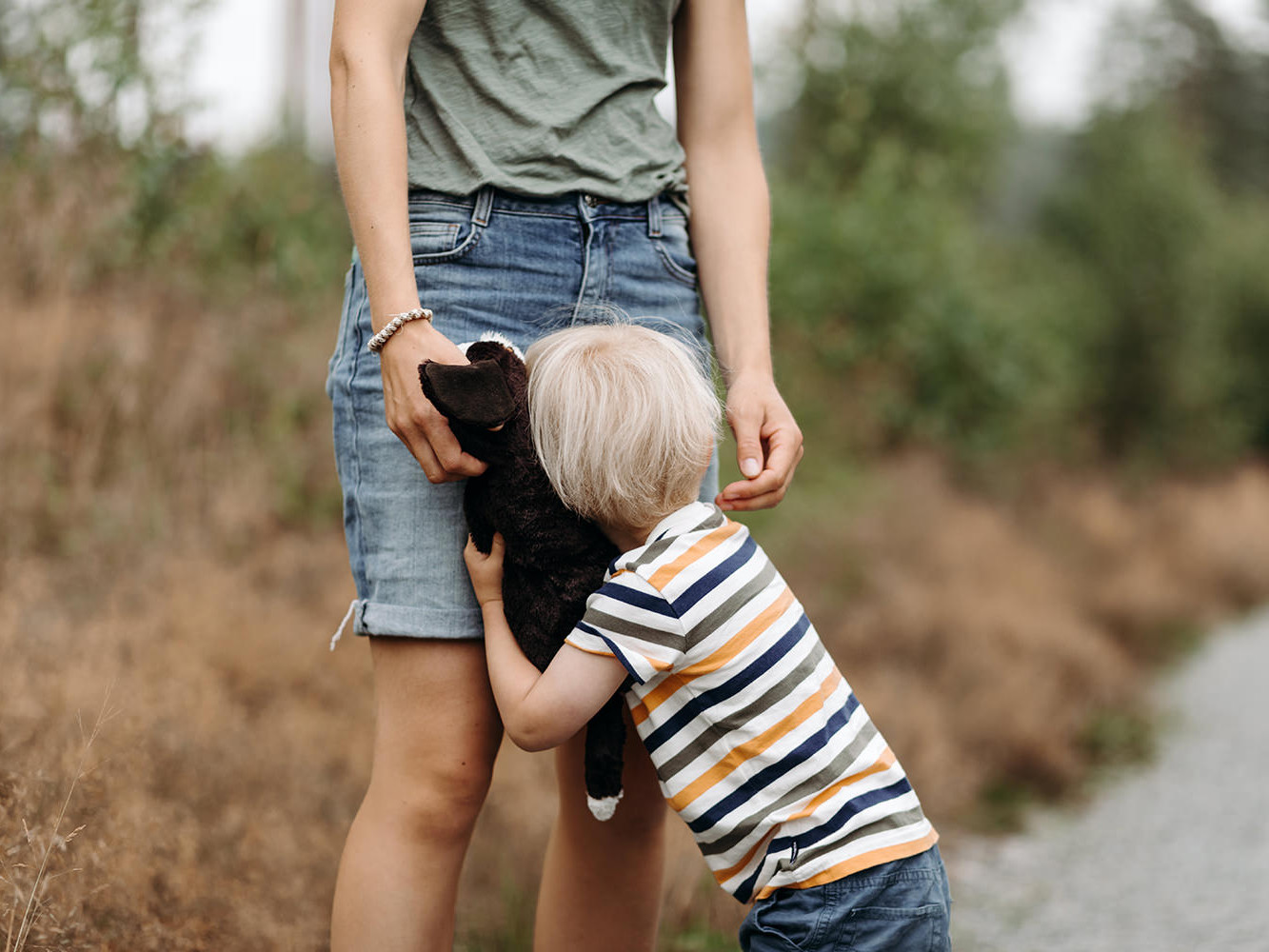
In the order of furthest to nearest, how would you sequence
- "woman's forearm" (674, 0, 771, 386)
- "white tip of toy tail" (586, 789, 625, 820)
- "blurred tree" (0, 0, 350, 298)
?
"blurred tree" (0, 0, 350, 298)
"woman's forearm" (674, 0, 771, 386)
"white tip of toy tail" (586, 789, 625, 820)

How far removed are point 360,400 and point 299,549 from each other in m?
2.79

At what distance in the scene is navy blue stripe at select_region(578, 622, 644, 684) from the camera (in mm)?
1426

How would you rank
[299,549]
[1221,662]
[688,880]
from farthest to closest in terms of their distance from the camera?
1. [1221,662]
2. [299,549]
3. [688,880]

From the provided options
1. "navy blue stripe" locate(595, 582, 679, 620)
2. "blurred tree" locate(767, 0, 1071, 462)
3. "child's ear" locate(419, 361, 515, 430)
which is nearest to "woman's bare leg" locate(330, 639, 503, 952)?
"navy blue stripe" locate(595, 582, 679, 620)

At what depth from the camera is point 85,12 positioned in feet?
14.1

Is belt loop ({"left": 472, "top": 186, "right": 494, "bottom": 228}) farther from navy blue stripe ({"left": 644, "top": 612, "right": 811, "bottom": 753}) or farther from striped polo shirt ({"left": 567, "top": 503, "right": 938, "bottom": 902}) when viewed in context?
navy blue stripe ({"left": 644, "top": 612, "right": 811, "bottom": 753})

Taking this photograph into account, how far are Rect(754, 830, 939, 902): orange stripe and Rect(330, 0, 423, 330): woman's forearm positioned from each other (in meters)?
0.92

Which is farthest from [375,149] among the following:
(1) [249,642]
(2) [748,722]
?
(1) [249,642]

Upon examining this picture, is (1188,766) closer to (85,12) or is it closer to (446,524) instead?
(446,524)

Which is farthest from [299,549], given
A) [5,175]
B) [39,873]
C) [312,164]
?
[312,164]

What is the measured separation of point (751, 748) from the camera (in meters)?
1.50

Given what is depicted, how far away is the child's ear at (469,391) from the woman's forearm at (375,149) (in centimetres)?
13

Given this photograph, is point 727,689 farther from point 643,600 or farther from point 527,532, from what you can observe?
point 527,532

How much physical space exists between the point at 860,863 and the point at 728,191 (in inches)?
41.4
